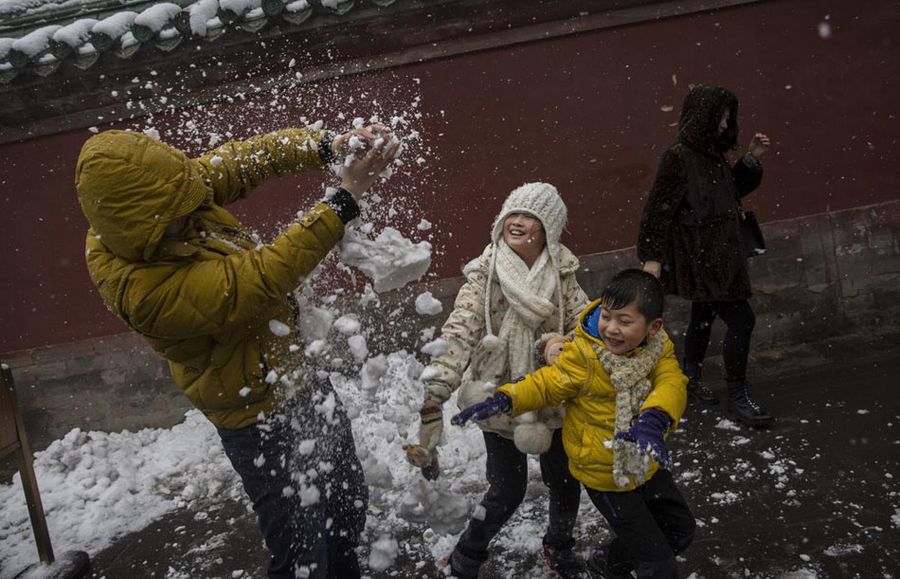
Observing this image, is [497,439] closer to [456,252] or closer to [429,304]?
[429,304]

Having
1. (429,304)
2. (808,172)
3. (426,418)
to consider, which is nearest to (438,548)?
(426,418)

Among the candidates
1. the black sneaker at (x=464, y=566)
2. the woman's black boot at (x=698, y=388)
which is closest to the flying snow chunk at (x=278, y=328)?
the black sneaker at (x=464, y=566)

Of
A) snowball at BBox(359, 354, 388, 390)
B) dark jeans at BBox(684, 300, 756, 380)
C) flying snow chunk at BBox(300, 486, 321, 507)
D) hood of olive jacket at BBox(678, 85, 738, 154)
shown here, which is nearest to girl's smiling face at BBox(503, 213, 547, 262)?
snowball at BBox(359, 354, 388, 390)

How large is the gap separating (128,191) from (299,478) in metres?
1.15

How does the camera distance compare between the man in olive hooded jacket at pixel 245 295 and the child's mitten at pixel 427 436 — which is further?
the child's mitten at pixel 427 436

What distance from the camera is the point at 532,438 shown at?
2.56 m

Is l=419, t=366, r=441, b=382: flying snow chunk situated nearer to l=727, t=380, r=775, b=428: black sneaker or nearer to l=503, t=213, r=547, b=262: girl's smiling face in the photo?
l=503, t=213, r=547, b=262: girl's smiling face

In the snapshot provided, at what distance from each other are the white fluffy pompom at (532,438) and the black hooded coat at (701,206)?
1.86 meters

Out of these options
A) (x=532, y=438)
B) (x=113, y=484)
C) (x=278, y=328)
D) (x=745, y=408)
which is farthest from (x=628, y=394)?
(x=113, y=484)

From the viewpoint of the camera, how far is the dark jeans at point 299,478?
2387 millimetres

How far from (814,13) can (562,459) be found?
4425 mm

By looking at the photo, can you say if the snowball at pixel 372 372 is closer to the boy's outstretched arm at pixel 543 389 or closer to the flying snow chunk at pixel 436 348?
the flying snow chunk at pixel 436 348

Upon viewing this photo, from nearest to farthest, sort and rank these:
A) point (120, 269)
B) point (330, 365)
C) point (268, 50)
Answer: point (120, 269) → point (330, 365) → point (268, 50)

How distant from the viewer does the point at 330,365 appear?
8.87ft
